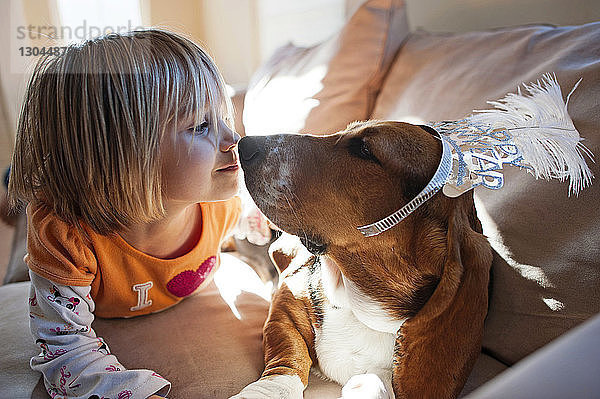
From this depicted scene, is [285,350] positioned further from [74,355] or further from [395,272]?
[74,355]

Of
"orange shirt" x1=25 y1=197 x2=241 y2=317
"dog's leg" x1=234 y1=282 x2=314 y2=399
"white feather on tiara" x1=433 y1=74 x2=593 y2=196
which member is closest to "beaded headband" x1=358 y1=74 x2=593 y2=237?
"white feather on tiara" x1=433 y1=74 x2=593 y2=196

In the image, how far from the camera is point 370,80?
1.35m

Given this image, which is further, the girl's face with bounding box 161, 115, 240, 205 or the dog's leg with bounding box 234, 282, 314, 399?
the girl's face with bounding box 161, 115, 240, 205

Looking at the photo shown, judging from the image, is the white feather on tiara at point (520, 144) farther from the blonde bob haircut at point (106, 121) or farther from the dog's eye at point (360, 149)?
the blonde bob haircut at point (106, 121)

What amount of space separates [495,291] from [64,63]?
809 millimetres

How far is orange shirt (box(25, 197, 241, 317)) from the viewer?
87 cm

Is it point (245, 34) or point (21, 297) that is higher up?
point (245, 34)

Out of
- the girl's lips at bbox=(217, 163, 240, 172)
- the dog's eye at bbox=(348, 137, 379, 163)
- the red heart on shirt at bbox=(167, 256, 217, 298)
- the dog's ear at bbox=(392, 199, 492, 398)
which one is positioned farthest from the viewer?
the red heart on shirt at bbox=(167, 256, 217, 298)

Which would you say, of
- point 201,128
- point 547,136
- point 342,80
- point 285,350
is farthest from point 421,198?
point 342,80

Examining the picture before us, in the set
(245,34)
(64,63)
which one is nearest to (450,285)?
(64,63)

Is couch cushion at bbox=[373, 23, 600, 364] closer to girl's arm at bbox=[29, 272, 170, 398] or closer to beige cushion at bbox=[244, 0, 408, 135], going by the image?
beige cushion at bbox=[244, 0, 408, 135]

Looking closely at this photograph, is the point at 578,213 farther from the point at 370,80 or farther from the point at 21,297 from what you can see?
the point at 21,297

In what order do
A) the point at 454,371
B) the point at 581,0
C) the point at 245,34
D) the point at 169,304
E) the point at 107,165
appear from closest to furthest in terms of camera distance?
the point at 454,371 < the point at 107,165 < the point at 169,304 < the point at 581,0 < the point at 245,34

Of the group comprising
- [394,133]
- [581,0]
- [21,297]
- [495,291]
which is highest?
[581,0]
